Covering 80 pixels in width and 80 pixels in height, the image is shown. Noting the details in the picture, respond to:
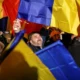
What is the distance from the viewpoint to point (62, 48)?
4.84 metres

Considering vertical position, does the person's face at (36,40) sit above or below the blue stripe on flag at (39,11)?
below

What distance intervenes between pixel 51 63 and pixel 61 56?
15cm

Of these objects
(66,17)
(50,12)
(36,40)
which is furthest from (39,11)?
(36,40)

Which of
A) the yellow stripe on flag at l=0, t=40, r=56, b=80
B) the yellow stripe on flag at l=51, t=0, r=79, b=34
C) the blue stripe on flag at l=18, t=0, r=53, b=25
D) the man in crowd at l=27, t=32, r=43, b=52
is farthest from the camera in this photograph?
the blue stripe on flag at l=18, t=0, r=53, b=25

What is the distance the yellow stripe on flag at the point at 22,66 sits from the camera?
4.37 metres

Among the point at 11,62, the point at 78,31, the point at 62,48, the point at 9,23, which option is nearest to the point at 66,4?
the point at 78,31

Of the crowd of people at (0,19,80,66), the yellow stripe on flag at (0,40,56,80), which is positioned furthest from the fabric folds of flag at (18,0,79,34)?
the yellow stripe on flag at (0,40,56,80)

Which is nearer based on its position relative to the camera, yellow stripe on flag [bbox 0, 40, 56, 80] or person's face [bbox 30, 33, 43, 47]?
yellow stripe on flag [bbox 0, 40, 56, 80]

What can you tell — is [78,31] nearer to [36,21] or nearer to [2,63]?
[36,21]

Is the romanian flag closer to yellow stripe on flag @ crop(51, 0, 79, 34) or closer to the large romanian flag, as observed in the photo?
the large romanian flag

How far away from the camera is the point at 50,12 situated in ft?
21.3

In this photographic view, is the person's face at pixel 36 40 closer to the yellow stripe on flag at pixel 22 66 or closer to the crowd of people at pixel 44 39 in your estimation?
the crowd of people at pixel 44 39

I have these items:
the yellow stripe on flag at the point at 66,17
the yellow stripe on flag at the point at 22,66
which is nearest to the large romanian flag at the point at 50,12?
the yellow stripe on flag at the point at 66,17

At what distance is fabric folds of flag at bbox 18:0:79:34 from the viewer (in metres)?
6.29
